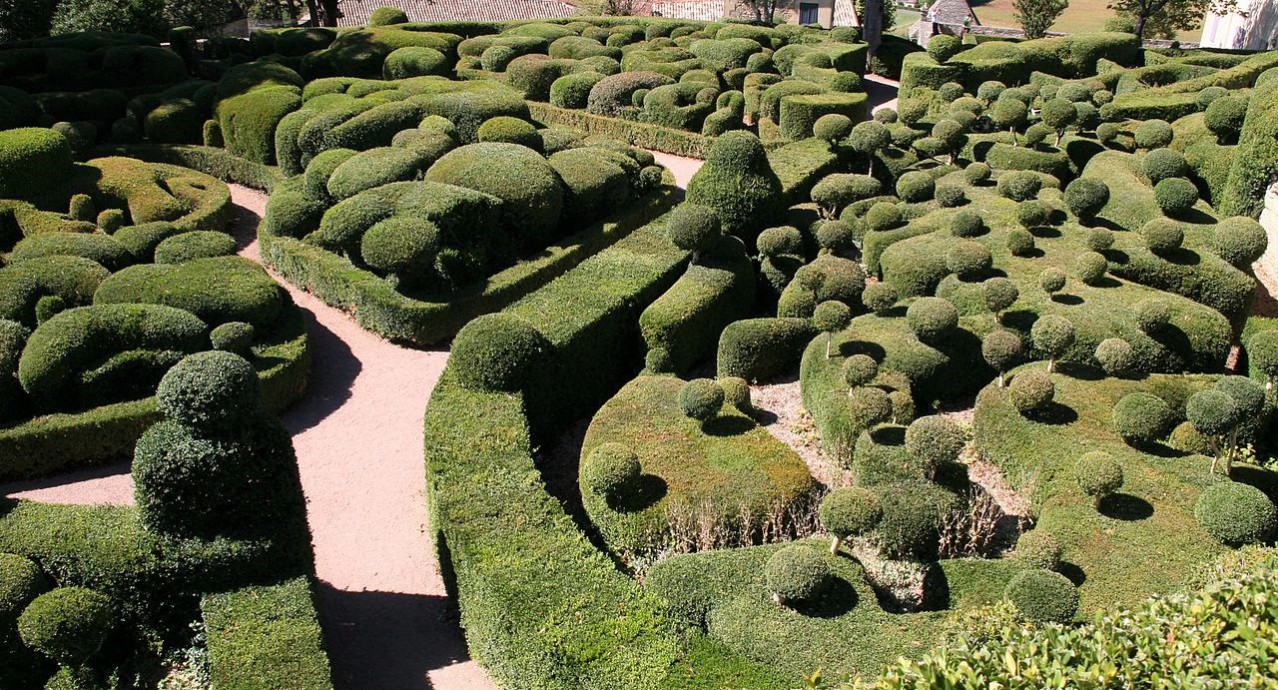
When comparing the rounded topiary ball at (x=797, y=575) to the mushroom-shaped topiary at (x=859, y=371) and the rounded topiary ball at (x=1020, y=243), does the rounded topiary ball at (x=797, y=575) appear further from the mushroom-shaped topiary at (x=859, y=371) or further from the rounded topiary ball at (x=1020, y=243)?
the rounded topiary ball at (x=1020, y=243)

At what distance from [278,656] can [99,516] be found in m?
2.96

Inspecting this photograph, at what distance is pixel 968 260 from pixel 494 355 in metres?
8.87

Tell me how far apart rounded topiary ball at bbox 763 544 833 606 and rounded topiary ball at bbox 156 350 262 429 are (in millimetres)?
5970

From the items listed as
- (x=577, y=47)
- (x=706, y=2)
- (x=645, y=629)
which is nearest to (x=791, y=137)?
(x=577, y=47)

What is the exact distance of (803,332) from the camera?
1709cm

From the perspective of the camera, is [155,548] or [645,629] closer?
[645,629]

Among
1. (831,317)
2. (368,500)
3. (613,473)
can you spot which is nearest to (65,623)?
(368,500)

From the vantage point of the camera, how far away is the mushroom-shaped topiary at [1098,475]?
456 inches

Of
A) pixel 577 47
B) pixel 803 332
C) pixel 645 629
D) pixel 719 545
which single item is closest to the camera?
pixel 645 629

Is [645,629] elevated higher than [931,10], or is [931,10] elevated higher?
[931,10]

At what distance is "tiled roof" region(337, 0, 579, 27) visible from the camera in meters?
52.0

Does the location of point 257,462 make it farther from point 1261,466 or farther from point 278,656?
point 1261,466

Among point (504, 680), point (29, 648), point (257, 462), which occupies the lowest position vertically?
point (504, 680)

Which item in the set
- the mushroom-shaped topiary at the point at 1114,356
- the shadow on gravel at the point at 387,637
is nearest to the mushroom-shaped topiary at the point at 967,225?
the mushroom-shaped topiary at the point at 1114,356
